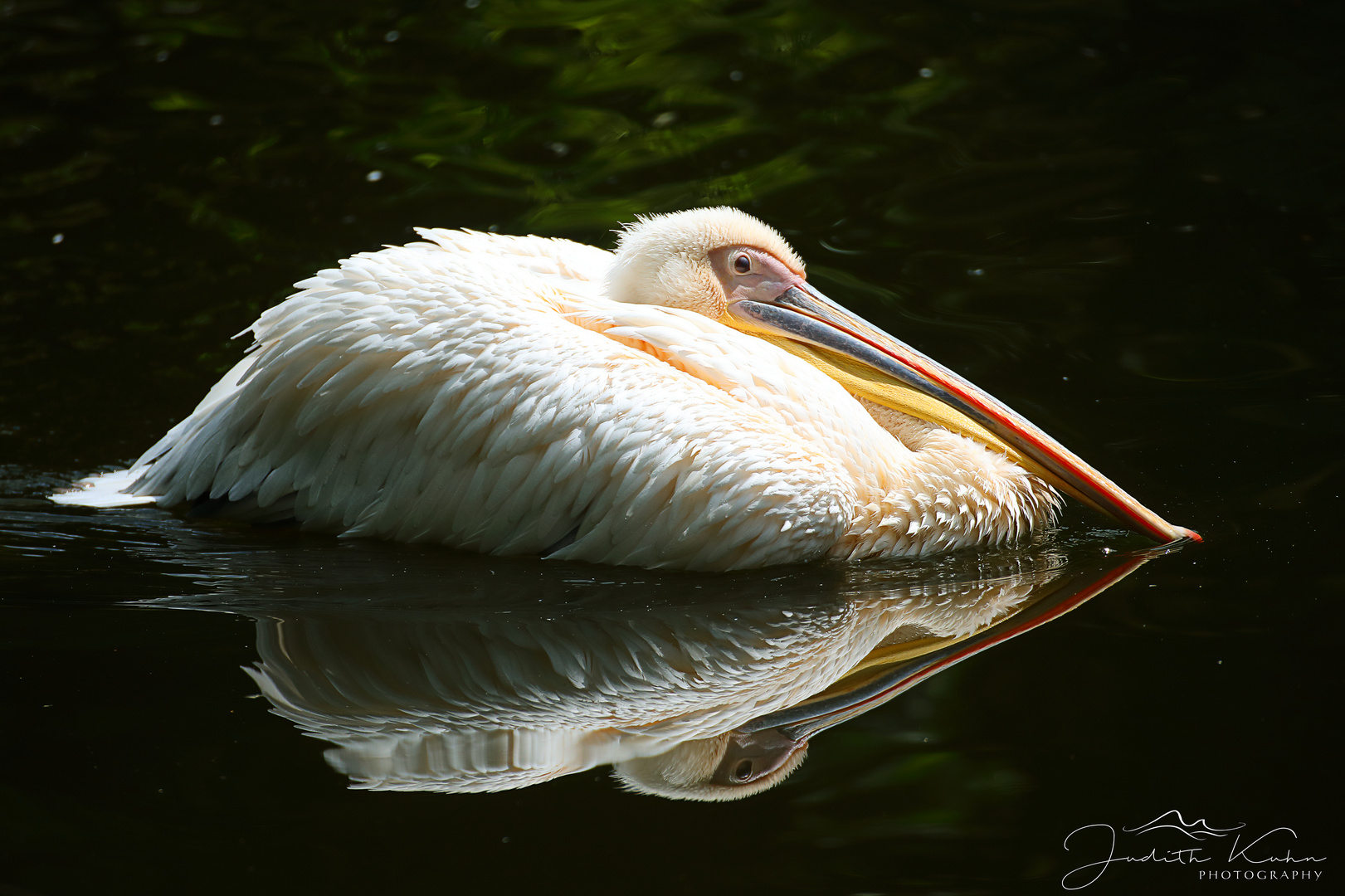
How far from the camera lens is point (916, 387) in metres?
4.13

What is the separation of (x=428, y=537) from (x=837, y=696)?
4.87 feet

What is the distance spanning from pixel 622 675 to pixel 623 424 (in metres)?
0.78

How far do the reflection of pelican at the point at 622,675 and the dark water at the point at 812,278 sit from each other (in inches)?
2.7

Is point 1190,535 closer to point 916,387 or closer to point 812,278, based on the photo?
point 916,387

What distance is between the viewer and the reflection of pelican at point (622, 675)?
2836mm

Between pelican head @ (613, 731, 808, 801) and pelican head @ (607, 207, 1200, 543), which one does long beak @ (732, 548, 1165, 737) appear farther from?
pelican head @ (607, 207, 1200, 543)

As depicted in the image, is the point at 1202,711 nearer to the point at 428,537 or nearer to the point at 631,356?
the point at 631,356

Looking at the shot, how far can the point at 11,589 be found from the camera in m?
3.77

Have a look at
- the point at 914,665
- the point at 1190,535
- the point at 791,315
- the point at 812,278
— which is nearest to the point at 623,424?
the point at 791,315

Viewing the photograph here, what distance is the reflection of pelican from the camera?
284 cm
